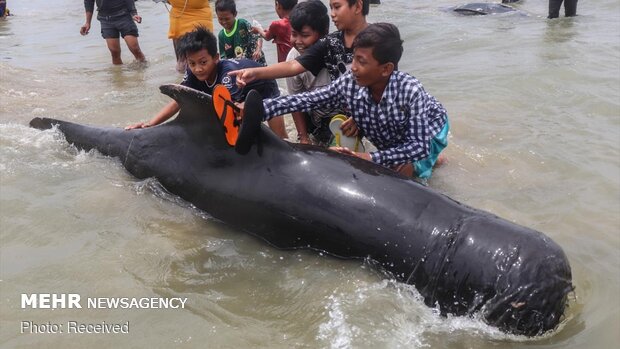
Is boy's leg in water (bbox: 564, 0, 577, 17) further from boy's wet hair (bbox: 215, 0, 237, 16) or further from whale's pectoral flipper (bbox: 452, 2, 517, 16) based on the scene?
boy's wet hair (bbox: 215, 0, 237, 16)

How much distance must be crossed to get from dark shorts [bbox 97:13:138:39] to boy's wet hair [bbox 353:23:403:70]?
6835 mm

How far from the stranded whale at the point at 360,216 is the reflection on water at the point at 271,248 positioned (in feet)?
0.35

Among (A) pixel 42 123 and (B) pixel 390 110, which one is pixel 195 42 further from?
(A) pixel 42 123

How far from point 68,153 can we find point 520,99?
17.5 ft

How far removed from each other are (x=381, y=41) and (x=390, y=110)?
0.54 m

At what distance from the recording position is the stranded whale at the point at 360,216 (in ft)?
9.78

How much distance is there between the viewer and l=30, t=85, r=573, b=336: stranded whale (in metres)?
2.98

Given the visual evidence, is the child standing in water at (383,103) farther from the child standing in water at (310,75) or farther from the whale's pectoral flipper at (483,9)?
the whale's pectoral flipper at (483,9)

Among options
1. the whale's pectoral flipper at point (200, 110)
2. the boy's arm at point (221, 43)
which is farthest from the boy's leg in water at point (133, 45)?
the whale's pectoral flipper at point (200, 110)

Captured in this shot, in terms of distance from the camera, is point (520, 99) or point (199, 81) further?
point (520, 99)

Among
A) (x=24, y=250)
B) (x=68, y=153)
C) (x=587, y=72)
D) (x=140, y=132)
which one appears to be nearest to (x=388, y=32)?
(x=140, y=132)

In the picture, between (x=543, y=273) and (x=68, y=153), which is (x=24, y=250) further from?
(x=543, y=273)

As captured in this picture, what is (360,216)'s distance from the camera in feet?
11.4

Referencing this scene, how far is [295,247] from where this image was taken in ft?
12.3
